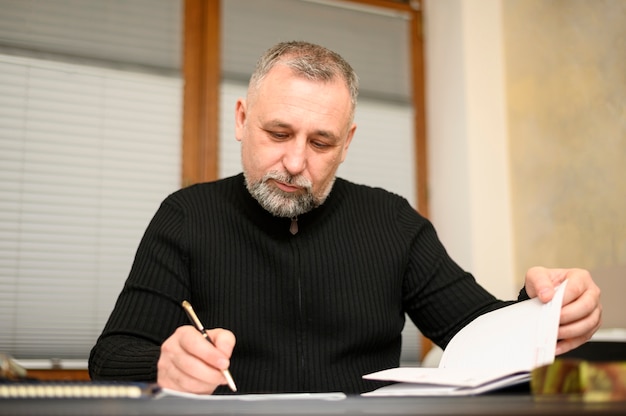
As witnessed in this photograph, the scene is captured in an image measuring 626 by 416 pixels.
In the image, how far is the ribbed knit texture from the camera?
4.27 ft

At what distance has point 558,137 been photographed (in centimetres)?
292

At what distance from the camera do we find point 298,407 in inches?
19.6

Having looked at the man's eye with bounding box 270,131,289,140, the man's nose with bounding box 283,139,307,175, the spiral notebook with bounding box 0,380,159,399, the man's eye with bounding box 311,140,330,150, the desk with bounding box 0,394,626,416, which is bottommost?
the desk with bounding box 0,394,626,416

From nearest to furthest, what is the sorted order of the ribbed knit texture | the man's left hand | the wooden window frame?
the man's left hand, the ribbed knit texture, the wooden window frame

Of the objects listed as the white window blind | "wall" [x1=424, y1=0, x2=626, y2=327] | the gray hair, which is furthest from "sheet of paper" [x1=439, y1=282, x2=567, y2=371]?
the white window blind

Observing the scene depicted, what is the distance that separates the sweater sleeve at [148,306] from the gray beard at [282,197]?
0.18 meters

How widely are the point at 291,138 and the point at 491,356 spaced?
24.8 inches

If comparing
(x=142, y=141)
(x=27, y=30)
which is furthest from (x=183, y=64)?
(x=27, y=30)

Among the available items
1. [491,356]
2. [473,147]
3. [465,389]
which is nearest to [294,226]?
[491,356]

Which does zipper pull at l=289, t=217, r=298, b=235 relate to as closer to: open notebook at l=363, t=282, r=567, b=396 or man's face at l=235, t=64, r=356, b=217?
man's face at l=235, t=64, r=356, b=217

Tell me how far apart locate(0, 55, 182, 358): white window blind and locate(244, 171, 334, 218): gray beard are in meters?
1.53

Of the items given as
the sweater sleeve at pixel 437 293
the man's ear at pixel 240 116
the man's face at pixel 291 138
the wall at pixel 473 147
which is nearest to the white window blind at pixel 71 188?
the wall at pixel 473 147

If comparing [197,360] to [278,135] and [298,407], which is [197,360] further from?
[278,135]

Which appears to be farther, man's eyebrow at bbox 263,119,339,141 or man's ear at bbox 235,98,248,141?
man's ear at bbox 235,98,248,141
